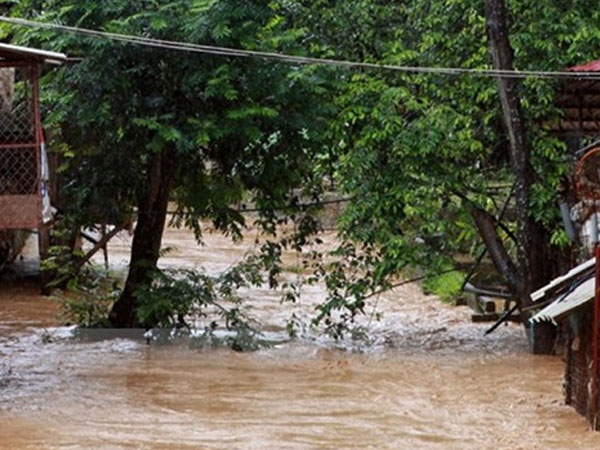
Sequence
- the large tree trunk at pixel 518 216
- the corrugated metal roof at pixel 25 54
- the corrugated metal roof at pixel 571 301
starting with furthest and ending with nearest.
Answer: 1. the large tree trunk at pixel 518 216
2. the corrugated metal roof at pixel 25 54
3. the corrugated metal roof at pixel 571 301

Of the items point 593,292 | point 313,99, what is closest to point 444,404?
point 593,292

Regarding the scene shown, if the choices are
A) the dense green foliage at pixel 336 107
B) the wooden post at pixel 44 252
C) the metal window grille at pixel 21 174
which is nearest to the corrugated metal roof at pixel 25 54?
the metal window grille at pixel 21 174

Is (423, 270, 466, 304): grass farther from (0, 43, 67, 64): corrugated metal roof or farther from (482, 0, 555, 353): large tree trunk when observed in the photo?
(0, 43, 67, 64): corrugated metal roof

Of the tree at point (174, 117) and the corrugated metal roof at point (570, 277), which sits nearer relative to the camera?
the corrugated metal roof at point (570, 277)

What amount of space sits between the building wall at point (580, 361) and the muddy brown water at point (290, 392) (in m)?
0.19

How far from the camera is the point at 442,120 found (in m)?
14.6

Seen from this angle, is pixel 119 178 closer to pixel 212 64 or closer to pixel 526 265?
pixel 212 64

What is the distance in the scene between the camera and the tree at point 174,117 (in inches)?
574

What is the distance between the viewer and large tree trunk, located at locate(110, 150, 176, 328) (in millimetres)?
16297

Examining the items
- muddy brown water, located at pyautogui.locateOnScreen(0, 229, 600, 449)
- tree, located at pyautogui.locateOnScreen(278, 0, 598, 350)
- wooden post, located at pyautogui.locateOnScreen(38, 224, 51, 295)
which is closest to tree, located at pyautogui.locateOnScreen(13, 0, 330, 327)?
tree, located at pyautogui.locateOnScreen(278, 0, 598, 350)

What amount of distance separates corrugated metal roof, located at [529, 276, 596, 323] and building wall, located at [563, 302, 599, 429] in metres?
0.19

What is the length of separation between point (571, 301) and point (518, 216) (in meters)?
4.43

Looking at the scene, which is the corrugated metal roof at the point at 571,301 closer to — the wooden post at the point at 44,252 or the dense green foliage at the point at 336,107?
the dense green foliage at the point at 336,107

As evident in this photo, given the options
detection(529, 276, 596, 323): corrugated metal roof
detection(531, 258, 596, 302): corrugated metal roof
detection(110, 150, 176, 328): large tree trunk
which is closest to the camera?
detection(529, 276, 596, 323): corrugated metal roof
